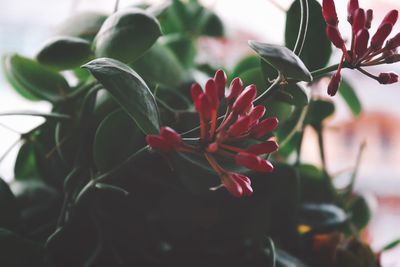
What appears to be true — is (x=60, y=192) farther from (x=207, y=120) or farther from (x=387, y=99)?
(x=387, y=99)

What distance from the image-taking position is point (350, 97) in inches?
18.0

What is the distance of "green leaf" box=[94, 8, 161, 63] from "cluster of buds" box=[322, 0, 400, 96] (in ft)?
0.35

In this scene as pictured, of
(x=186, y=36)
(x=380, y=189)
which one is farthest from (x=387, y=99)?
(x=186, y=36)

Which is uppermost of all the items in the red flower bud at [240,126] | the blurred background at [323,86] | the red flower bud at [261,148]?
the red flower bud at [240,126]

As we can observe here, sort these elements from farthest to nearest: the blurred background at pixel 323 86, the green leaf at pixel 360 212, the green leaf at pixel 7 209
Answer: the blurred background at pixel 323 86, the green leaf at pixel 360 212, the green leaf at pixel 7 209

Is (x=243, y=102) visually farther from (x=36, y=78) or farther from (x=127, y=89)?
(x=36, y=78)

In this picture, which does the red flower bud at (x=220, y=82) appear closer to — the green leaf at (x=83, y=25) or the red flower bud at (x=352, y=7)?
the red flower bud at (x=352, y=7)

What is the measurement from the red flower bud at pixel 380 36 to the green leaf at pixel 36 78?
0.72ft

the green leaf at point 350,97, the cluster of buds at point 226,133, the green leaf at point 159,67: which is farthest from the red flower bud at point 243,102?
the green leaf at point 350,97

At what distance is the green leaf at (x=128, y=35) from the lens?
0.29 metres

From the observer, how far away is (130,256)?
1.13 ft

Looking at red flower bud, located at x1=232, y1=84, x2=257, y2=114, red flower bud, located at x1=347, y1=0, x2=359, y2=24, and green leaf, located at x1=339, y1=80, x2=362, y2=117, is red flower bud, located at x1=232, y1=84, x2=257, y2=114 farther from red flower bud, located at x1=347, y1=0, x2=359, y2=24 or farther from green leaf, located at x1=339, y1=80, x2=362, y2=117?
green leaf, located at x1=339, y1=80, x2=362, y2=117

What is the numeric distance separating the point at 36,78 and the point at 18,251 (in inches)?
5.2

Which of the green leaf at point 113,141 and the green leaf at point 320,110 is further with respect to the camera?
the green leaf at point 320,110
